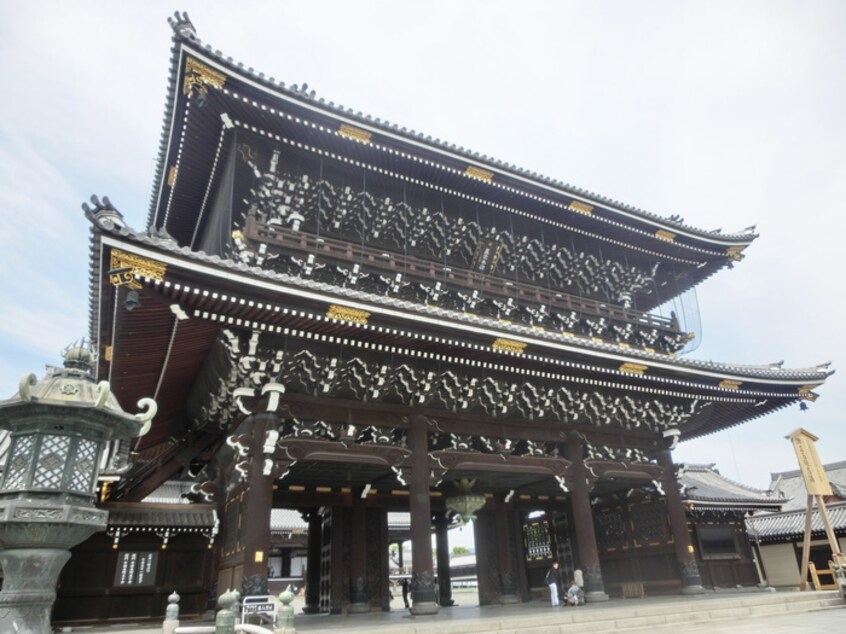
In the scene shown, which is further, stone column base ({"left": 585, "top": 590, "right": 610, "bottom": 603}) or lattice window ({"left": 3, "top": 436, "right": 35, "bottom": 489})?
stone column base ({"left": 585, "top": 590, "right": 610, "bottom": 603})

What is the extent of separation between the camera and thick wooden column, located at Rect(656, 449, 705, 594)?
16.0 meters

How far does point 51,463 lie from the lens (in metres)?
5.63

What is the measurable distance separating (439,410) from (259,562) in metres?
5.38

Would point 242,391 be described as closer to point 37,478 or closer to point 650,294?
point 37,478

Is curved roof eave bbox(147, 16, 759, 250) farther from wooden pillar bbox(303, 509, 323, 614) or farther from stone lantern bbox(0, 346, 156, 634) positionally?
wooden pillar bbox(303, 509, 323, 614)

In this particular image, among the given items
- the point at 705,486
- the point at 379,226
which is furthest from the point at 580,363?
the point at 705,486

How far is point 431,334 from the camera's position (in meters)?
11.6

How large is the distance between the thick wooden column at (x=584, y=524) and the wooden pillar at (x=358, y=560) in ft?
20.8

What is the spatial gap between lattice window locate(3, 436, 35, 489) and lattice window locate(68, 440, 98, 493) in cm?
40

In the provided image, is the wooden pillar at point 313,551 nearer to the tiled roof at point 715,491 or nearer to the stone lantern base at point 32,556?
the tiled roof at point 715,491

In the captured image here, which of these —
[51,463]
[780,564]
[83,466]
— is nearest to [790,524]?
[780,564]

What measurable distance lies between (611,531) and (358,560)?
354 inches

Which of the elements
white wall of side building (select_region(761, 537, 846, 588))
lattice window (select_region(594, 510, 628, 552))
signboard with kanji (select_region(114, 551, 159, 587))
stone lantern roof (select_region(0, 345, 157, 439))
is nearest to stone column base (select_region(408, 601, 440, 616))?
signboard with kanji (select_region(114, 551, 159, 587))

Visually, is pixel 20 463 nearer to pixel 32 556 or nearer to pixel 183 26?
pixel 32 556
